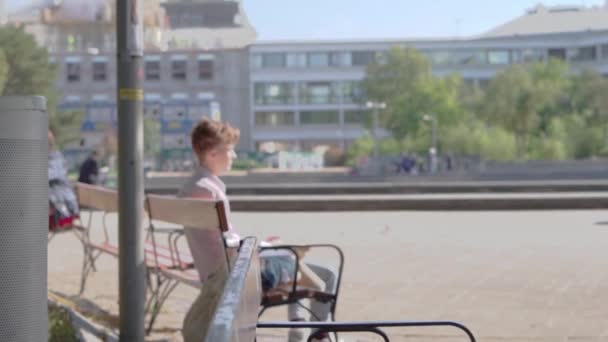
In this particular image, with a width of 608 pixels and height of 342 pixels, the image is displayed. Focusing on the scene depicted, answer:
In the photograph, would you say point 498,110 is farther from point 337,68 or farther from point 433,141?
point 337,68

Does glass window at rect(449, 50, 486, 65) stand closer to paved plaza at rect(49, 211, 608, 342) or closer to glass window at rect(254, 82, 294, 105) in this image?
glass window at rect(254, 82, 294, 105)

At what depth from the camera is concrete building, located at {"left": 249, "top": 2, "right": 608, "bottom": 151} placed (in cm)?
10481

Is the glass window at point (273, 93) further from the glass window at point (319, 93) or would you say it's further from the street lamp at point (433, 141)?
the street lamp at point (433, 141)

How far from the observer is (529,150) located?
229ft

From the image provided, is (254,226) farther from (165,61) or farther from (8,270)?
(165,61)

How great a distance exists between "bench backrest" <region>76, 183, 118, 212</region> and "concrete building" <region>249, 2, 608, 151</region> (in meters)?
94.9

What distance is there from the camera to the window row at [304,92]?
106062 mm

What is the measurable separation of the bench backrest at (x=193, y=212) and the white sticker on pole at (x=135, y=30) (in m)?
0.74

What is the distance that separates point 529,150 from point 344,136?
37.9 m

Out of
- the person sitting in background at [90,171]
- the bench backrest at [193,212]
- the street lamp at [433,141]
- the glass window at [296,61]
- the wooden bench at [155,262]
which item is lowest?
the street lamp at [433,141]

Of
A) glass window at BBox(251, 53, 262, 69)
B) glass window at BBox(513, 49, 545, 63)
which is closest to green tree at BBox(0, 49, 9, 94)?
glass window at BBox(251, 53, 262, 69)

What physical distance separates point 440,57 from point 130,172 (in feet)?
331

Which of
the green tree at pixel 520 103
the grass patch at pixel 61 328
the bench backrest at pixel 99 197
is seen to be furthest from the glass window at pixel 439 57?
the grass patch at pixel 61 328

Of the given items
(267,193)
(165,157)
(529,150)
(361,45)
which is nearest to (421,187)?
(267,193)
